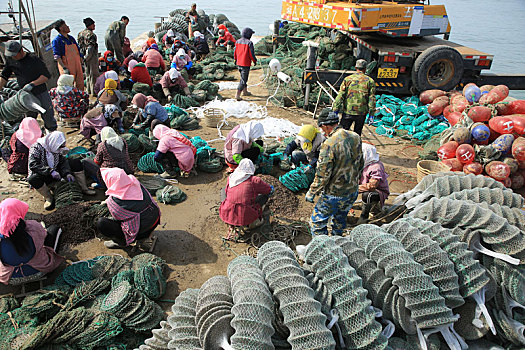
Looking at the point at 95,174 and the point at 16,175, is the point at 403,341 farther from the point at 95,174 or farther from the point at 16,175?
the point at 16,175

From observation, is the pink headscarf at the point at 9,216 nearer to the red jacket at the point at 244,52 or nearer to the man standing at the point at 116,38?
the red jacket at the point at 244,52

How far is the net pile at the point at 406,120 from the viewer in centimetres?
740

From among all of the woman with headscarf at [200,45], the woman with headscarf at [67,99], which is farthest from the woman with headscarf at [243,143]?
the woman with headscarf at [200,45]

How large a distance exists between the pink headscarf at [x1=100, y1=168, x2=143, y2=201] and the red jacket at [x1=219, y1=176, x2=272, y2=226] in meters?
1.09

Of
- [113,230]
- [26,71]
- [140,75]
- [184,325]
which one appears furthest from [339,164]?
[140,75]

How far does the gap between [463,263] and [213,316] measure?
1958 mm

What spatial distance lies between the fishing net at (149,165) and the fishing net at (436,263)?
168 inches

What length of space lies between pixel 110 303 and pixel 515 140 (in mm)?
6105

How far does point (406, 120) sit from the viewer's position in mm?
7816

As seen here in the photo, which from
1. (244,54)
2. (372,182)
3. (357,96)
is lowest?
(372,182)

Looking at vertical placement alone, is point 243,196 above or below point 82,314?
above

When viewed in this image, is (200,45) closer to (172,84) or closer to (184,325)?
(172,84)

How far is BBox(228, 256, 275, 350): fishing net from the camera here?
2.11 meters

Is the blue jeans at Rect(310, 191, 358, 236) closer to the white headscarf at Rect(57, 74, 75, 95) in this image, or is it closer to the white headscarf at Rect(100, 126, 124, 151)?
the white headscarf at Rect(100, 126, 124, 151)
